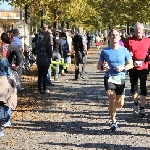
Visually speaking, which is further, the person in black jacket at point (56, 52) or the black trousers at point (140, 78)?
the person in black jacket at point (56, 52)

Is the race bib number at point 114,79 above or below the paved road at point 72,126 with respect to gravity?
above

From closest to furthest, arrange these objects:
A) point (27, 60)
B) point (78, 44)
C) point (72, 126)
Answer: point (72, 126) → point (78, 44) → point (27, 60)

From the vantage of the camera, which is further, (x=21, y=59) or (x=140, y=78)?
(x=140, y=78)

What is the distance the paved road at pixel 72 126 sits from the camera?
25.9 ft

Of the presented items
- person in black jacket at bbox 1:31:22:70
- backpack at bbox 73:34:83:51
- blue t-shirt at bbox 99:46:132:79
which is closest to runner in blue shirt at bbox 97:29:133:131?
blue t-shirt at bbox 99:46:132:79

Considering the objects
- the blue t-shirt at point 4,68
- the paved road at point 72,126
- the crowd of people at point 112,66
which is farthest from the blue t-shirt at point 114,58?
the blue t-shirt at point 4,68

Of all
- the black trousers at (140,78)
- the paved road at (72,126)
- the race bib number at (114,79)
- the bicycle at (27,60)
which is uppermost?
the race bib number at (114,79)

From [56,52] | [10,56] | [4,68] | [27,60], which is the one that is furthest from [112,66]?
[27,60]

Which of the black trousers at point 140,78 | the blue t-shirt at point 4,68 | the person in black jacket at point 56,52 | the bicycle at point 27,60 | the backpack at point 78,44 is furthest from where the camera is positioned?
the bicycle at point 27,60

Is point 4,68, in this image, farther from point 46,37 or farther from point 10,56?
point 46,37

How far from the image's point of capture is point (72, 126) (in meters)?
9.43

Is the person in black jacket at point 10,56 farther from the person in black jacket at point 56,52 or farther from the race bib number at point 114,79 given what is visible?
the person in black jacket at point 56,52

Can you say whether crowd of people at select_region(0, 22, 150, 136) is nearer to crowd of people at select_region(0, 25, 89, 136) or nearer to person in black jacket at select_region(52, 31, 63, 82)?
crowd of people at select_region(0, 25, 89, 136)

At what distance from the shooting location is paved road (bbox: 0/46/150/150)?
7.90 m
